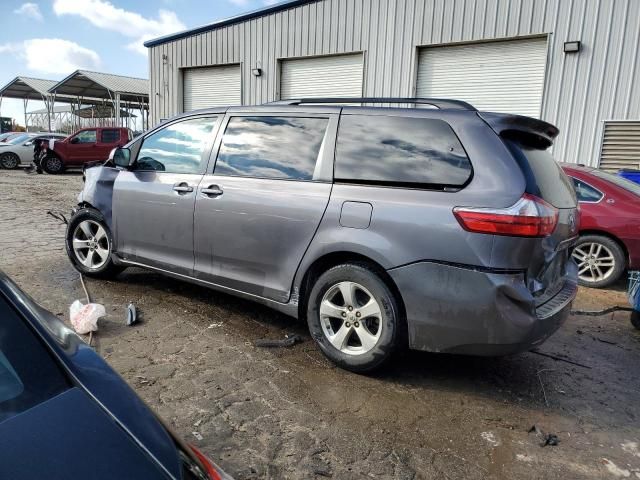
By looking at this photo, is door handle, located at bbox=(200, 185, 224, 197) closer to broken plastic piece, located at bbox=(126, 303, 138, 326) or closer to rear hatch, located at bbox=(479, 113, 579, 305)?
broken plastic piece, located at bbox=(126, 303, 138, 326)

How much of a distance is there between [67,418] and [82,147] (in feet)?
69.8

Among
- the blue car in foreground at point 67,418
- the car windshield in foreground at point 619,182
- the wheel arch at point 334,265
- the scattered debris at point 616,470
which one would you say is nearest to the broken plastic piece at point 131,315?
the wheel arch at point 334,265

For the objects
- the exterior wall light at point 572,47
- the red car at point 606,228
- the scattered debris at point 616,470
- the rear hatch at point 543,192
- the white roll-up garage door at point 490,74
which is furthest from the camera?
the white roll-up garage door at point 490,74

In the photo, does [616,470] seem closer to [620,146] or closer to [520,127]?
[520,127]

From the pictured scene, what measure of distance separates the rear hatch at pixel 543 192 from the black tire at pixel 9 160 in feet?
77.4

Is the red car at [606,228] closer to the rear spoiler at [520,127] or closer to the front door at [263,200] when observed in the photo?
the rear spoiler at [520,127]

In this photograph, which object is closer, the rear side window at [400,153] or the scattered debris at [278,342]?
A: the rear side window at [400,153]

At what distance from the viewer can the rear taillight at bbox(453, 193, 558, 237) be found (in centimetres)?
280

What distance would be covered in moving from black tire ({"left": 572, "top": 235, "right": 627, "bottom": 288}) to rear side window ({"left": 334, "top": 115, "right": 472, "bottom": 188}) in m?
3.75

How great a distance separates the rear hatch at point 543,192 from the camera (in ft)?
9.67

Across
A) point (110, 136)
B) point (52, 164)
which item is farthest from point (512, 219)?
point (52, 164)

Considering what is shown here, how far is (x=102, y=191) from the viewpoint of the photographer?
4.84 m

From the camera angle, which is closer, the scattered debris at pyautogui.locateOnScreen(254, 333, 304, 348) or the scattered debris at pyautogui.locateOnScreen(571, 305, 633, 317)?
the scattered debris at pyautogui.locateOnScreen(254, 333, 304, 348)

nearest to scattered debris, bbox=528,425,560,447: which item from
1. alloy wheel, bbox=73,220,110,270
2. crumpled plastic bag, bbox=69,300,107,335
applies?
crumpled plastic bag, bbox=69,300,107,335
